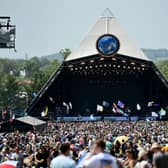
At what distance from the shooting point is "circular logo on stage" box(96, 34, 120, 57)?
70188 mm

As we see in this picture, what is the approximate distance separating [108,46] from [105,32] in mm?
12404

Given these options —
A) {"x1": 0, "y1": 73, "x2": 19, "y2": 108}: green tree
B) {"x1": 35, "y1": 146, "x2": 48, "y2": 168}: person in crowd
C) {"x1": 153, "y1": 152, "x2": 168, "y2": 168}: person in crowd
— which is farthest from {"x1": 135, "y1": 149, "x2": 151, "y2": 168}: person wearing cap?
{"x1": 0, "y1": 73, "x2": 19, "y2": 108}: green tree

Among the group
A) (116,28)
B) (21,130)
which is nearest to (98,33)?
(116,28)

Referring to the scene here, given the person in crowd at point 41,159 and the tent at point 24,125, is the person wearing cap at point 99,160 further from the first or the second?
the tent at point 24,125

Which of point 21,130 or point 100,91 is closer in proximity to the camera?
point 21,130

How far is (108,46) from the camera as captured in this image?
7106 centimetres

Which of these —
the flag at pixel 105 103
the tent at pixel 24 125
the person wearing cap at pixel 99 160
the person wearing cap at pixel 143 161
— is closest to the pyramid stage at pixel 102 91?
the flag at pixel 105 103

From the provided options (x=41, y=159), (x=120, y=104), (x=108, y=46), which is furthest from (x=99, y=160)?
(x=120, y=104)

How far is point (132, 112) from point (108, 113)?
2.23 metres

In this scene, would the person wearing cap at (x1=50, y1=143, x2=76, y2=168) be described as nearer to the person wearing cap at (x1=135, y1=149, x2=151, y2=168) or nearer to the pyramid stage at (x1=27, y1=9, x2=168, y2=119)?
the person wearing cap at (x1=135, y1=149, x2=151, y2=168)

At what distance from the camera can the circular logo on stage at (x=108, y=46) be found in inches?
2763

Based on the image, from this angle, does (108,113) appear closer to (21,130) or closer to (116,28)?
(116,28)

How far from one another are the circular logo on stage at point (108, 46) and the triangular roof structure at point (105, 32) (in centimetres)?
538

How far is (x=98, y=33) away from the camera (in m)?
84.1
